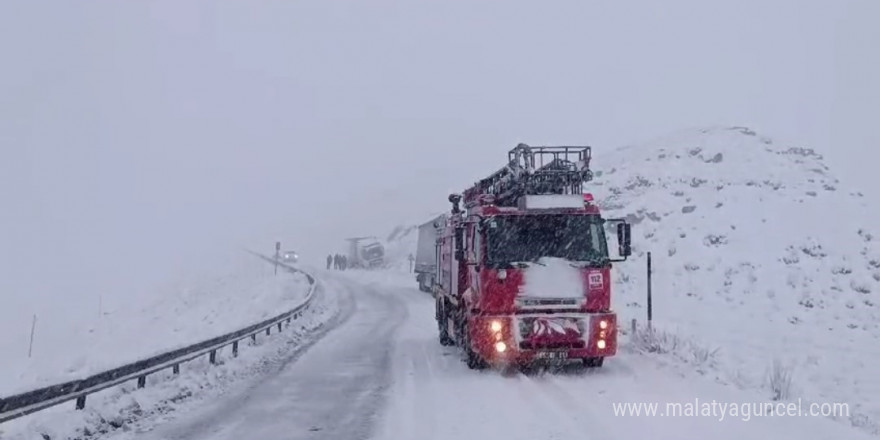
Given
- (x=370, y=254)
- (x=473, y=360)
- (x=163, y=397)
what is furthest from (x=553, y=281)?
(x=370, y=254)

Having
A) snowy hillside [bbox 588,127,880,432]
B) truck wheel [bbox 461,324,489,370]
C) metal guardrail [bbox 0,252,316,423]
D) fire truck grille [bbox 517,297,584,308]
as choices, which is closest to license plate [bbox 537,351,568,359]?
fire truck grille [bbox 517,297,584,308]

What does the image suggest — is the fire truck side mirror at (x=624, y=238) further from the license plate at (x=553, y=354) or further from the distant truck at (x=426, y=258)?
the distant truck at (x=426, y=258)

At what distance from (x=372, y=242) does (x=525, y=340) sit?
180 feet

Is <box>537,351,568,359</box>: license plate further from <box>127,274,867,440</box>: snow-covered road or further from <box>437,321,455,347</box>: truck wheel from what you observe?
<box>437,321,455,347</box>: truck wheel

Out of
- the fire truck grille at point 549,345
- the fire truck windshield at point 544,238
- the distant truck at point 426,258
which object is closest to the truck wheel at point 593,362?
the fire truck grille at point 549,345

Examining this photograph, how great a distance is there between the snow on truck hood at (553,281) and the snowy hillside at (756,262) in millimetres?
2536

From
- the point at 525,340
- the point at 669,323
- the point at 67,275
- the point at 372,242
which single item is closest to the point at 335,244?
the point at 67,275

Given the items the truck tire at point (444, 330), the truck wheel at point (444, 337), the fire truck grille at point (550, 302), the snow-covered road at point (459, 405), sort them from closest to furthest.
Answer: the snow-covered road at point (459, 405)
the fire truck grille at point (550, 302)
the truck tire at point (444, 330)
the truck wheel at point (444, 337)

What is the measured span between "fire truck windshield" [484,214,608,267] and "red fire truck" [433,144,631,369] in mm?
17

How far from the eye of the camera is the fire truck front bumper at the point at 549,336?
448 inches

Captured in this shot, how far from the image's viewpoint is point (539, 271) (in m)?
11.7

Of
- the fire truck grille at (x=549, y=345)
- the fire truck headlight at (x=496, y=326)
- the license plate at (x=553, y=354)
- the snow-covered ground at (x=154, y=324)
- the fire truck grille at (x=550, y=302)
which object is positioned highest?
the fire truck grille at (x=550, y=302)

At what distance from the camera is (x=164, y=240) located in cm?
11512

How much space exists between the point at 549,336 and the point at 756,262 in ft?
56.5
